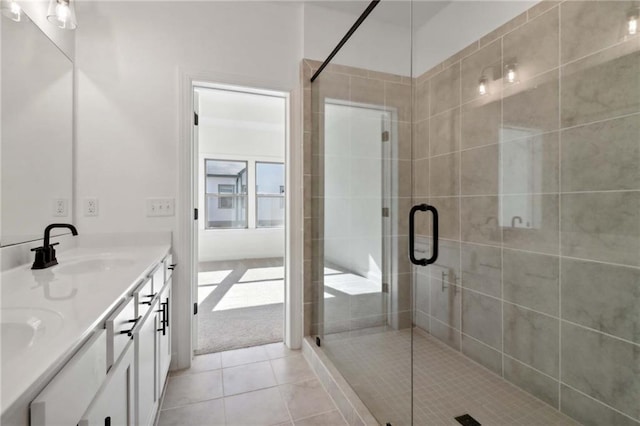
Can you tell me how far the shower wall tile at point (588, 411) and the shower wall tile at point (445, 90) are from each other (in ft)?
6.31

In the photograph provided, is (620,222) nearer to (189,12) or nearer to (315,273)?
(315,273)

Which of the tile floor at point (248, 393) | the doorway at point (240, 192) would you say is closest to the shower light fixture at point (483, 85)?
the tile floor at point (248, 393)

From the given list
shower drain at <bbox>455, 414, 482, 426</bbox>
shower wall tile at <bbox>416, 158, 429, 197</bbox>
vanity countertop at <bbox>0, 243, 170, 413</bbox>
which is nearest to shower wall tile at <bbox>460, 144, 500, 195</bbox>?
shower wall tile at <bbox>416, 158, 429, 197</bbox>

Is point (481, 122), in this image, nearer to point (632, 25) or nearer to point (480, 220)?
point (480, 220)

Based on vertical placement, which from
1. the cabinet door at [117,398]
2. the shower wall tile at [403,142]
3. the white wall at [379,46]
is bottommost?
the cabinet door at [117,398]

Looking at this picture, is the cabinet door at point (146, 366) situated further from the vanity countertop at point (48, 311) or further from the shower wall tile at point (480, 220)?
the shower wall tile at point (480, 220)

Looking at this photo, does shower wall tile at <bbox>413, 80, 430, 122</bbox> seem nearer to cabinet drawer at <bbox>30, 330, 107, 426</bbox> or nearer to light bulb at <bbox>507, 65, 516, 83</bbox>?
light bulb at <bbox>507, 65, 516, 83</bbox>

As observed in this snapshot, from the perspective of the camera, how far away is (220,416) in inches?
62.9

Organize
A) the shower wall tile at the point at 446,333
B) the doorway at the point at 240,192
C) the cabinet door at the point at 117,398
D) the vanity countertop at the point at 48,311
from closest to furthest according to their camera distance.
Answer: the vanity countertop at the point at 48,311 → the cabinet door at the point at 117,398 → the shower wall tile at the point at 446,333 → the doorway at the point at 240,192

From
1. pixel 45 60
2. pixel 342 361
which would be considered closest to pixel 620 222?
pixel 342 361

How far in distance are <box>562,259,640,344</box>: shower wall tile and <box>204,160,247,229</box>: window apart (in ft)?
17.6

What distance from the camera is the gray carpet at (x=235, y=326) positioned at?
2408 millimetres

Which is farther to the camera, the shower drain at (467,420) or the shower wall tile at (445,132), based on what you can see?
the shower wall tile at (445,132)

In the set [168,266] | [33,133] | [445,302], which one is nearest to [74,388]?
[168,266]
